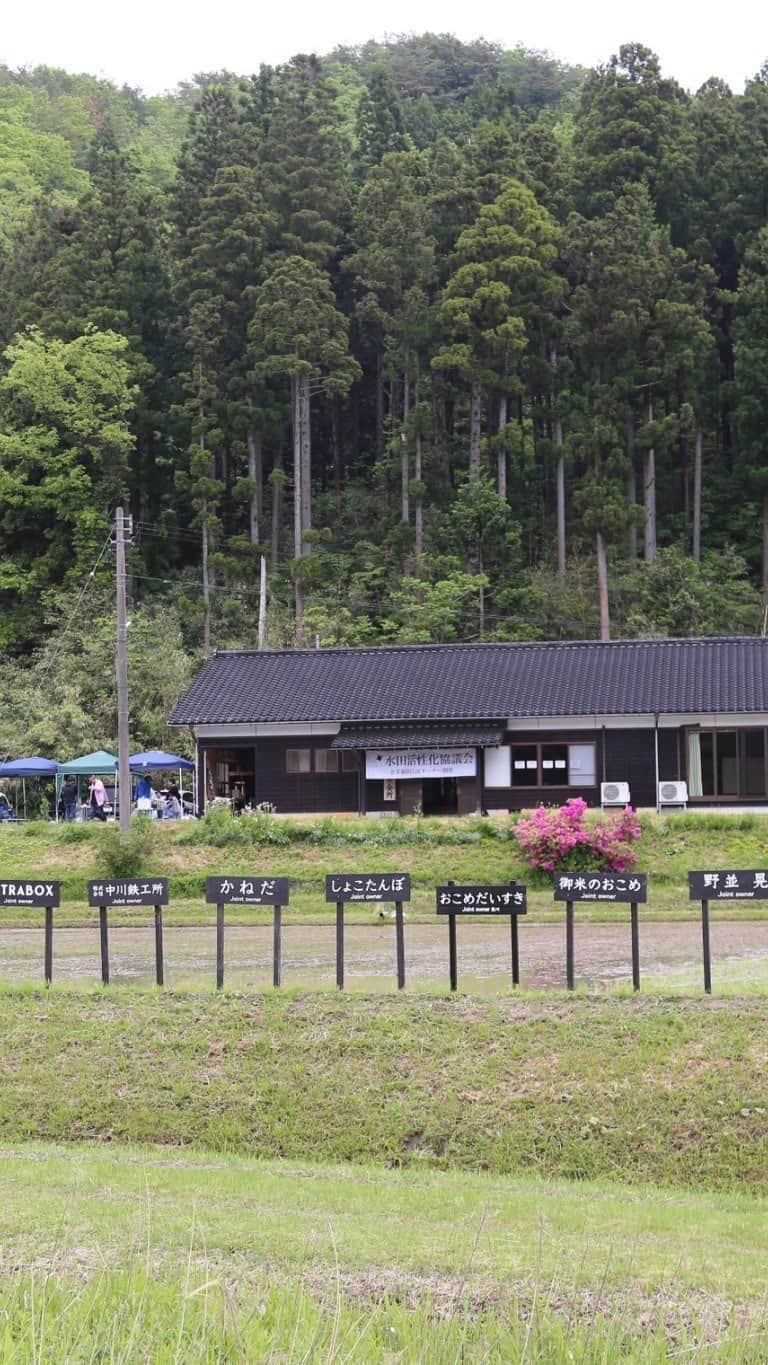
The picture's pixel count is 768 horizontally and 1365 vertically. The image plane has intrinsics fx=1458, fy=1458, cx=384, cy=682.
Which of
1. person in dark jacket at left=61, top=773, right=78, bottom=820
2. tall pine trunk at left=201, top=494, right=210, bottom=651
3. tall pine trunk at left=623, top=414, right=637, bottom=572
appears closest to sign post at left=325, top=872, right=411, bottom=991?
person in dark jacket at left=61, top=773, right=78, bottom=820

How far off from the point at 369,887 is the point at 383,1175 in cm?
477

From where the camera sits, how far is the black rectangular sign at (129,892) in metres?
15.1

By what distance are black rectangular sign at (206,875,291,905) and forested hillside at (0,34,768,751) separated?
29885 mm

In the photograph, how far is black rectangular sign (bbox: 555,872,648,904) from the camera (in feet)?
47.0

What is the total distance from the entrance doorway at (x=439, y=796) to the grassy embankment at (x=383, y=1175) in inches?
795

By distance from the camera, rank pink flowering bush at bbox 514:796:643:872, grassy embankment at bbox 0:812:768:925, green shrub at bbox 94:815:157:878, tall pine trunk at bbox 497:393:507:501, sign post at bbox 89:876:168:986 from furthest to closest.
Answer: tall pine trunk at bbox 497:393:507:501, green shrub at bbox 94:815:157:878, pink flowering bush at bbox 514:796:643:872, grassy embankment at bbox 0:812:768:925, sign post at bbox 89:876:168:986

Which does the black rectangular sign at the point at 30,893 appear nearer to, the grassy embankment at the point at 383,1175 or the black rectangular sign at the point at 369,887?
the grassy embankment at the point at 383,1175

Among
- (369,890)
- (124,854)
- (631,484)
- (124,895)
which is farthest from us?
(631,484)

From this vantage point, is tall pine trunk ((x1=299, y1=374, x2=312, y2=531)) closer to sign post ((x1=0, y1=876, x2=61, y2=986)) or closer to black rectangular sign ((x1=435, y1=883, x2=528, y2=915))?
sign post ((x1=0, y1=876, x2=61, y2=986))

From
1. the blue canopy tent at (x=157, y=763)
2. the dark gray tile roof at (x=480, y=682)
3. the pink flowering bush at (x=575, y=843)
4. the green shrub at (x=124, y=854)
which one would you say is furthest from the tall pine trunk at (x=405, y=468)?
the green shrub at (x=124, y=854)

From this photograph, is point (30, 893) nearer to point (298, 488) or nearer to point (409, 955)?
point (409, 955)

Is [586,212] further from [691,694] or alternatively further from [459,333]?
[691,694]

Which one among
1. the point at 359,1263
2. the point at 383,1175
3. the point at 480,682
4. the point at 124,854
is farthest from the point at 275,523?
the point at 359,1263

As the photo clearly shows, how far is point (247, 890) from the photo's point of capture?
15.1 m
